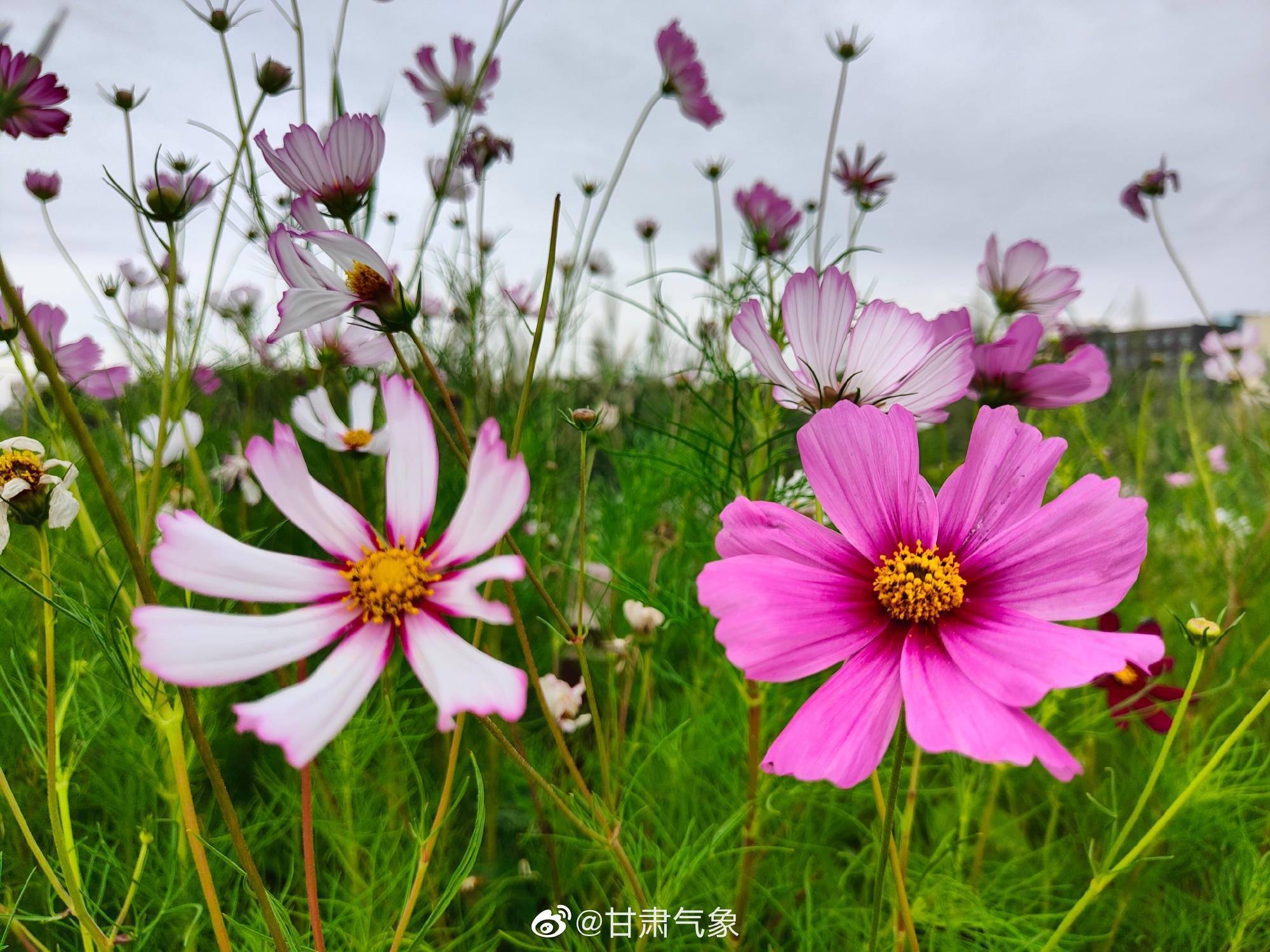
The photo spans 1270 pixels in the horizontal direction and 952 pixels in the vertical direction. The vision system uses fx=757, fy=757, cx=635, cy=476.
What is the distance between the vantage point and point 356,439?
0.46 meters

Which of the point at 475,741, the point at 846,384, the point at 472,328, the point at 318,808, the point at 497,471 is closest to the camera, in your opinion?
the point at 497,471

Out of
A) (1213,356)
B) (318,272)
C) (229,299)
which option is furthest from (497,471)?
(1213,356)

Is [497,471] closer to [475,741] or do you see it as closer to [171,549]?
[171,549]

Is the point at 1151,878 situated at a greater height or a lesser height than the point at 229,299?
lesser

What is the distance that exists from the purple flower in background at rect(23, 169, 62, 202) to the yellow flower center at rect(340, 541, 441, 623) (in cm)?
69

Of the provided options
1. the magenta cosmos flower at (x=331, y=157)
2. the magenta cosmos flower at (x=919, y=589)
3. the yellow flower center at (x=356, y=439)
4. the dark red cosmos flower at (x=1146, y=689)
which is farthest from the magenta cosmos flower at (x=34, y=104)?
the dark red cosmos flower at (x=1146, y=689)

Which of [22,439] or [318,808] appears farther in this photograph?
[318,808]

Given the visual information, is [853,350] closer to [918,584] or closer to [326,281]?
[918,584]

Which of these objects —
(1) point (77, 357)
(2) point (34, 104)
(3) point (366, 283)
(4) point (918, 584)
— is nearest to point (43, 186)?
(1) point (77, 357)

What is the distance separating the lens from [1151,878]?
621 millimetres

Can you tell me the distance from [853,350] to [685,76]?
0.71 meters

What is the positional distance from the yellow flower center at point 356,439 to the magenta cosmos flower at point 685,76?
2.09 feet

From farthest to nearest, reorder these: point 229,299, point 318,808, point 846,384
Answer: point 229,299
point 318,808
point 846,384

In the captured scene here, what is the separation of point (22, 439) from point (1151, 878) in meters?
0.81
